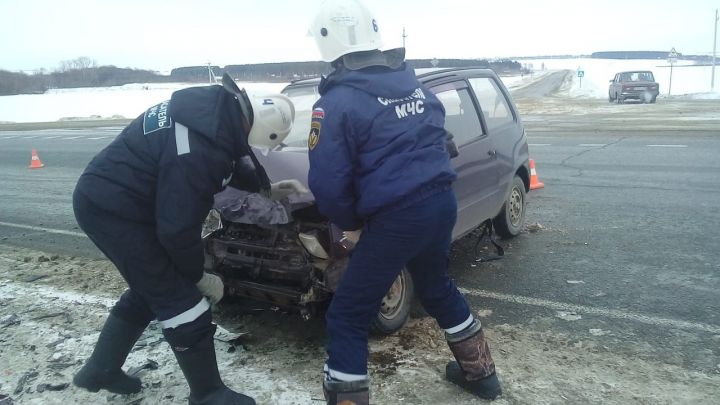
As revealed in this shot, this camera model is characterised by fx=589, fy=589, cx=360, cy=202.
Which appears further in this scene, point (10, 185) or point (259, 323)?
point (10, 185)

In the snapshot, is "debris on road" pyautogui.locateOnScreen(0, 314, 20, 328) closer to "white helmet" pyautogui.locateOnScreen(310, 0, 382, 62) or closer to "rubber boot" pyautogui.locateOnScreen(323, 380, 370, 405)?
"rubber boot" pyautogui.locateOnScreen(323, 380, 370, 405)

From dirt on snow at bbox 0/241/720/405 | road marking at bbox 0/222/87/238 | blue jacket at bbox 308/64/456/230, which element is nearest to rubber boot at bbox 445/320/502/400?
dirt on snow at bbox 0/241/720/405

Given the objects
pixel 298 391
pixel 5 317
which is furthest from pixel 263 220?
pixel 5 317

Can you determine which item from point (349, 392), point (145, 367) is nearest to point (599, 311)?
point (349, 392)

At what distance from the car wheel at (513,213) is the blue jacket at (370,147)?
315 centimetres

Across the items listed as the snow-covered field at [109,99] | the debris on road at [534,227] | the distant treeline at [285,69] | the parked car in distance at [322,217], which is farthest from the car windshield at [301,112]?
the snow-covered field at [109,99]

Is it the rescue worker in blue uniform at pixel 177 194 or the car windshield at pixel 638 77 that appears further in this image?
the car windshield at pixel 638 77

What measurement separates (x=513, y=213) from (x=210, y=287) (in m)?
3.62

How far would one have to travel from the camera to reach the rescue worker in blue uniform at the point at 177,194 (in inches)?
101

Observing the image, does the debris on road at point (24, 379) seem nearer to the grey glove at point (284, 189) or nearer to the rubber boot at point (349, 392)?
the grey glove at point (284, 189)

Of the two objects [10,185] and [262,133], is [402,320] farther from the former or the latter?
[10,185]

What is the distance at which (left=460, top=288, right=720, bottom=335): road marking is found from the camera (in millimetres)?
3828

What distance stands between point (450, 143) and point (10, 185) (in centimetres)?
1002

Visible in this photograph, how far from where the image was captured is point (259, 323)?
13.4 ft
